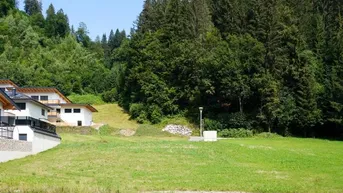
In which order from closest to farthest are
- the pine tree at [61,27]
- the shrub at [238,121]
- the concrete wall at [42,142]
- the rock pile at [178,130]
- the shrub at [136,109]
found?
the concrete wall at [42,142], the shrub at [238,121], the rock pile at [178,130], the shrub at [136,109], the pine tree at [61,27]

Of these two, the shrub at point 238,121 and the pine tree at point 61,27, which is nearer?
the shrub at point 238,121

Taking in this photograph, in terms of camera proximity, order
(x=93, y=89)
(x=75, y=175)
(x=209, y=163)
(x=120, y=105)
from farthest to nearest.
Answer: (x=93, y=89) < (x=120, y=105) < (x=209, y=163) < (x=75, y=175)

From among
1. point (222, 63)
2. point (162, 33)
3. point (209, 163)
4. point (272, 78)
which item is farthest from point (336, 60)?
point (209, 163)

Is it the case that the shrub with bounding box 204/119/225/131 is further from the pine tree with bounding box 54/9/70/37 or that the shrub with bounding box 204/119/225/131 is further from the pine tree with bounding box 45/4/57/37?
the pine tree with bounding box 54/9/70/37

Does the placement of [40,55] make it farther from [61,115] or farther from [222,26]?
[222,26]

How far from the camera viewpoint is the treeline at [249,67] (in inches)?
2210

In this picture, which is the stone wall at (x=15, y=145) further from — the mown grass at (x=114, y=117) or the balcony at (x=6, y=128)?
the mown grass at (x=114, y=117)

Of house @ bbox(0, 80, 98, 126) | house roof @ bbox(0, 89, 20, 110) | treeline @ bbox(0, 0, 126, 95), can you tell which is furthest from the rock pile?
treeline @ bbox(0, 0, 126, 95)

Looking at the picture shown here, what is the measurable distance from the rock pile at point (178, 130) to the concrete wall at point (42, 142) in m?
24.5

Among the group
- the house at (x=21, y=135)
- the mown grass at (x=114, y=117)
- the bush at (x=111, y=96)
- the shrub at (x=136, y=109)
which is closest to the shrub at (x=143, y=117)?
the shrub at (x=136, y=109)

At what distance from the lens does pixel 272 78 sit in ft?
189

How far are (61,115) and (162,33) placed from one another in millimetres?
20965

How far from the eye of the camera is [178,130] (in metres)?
63.0

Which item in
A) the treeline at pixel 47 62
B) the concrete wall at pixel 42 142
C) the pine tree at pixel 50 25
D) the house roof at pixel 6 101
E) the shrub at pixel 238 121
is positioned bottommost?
the concrete wall at pixel 42 142
